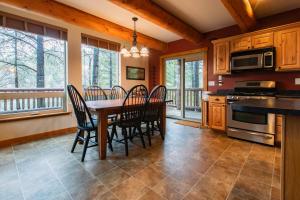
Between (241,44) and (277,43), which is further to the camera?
(241,44)

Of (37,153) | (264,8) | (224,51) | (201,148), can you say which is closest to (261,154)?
(201,148)

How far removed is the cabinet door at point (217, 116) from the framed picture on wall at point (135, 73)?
2.65 metres

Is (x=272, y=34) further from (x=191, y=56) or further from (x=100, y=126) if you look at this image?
(x=100, y=126)

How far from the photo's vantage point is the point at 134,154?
2510mm

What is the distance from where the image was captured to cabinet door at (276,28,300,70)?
2830 millimetres

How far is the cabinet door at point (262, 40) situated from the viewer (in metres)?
3.09

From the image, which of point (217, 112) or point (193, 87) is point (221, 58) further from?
point (193, 87)

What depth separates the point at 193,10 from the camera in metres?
3.15

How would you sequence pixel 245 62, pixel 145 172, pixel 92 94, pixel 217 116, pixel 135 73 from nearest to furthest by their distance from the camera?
pixel 145 172 → pixel 245 62 → pixel 217 116 → pixel 92 94 → pixel 135 73

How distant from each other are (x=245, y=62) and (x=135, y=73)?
3229 mm

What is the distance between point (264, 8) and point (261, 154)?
2650mm

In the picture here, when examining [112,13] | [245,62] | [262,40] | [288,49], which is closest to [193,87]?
[245,62]

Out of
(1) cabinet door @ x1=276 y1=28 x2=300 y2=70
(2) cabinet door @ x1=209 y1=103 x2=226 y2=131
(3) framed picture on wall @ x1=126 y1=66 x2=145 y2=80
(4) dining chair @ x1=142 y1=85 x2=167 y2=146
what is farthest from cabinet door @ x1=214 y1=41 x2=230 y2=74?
(3) framed picture on wall @ x1=126 y1=66 x2=145 y2=80

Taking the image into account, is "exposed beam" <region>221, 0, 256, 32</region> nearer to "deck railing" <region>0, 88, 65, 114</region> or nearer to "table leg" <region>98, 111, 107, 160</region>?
"table leg" <region>98, 111, 107, 160</region>
